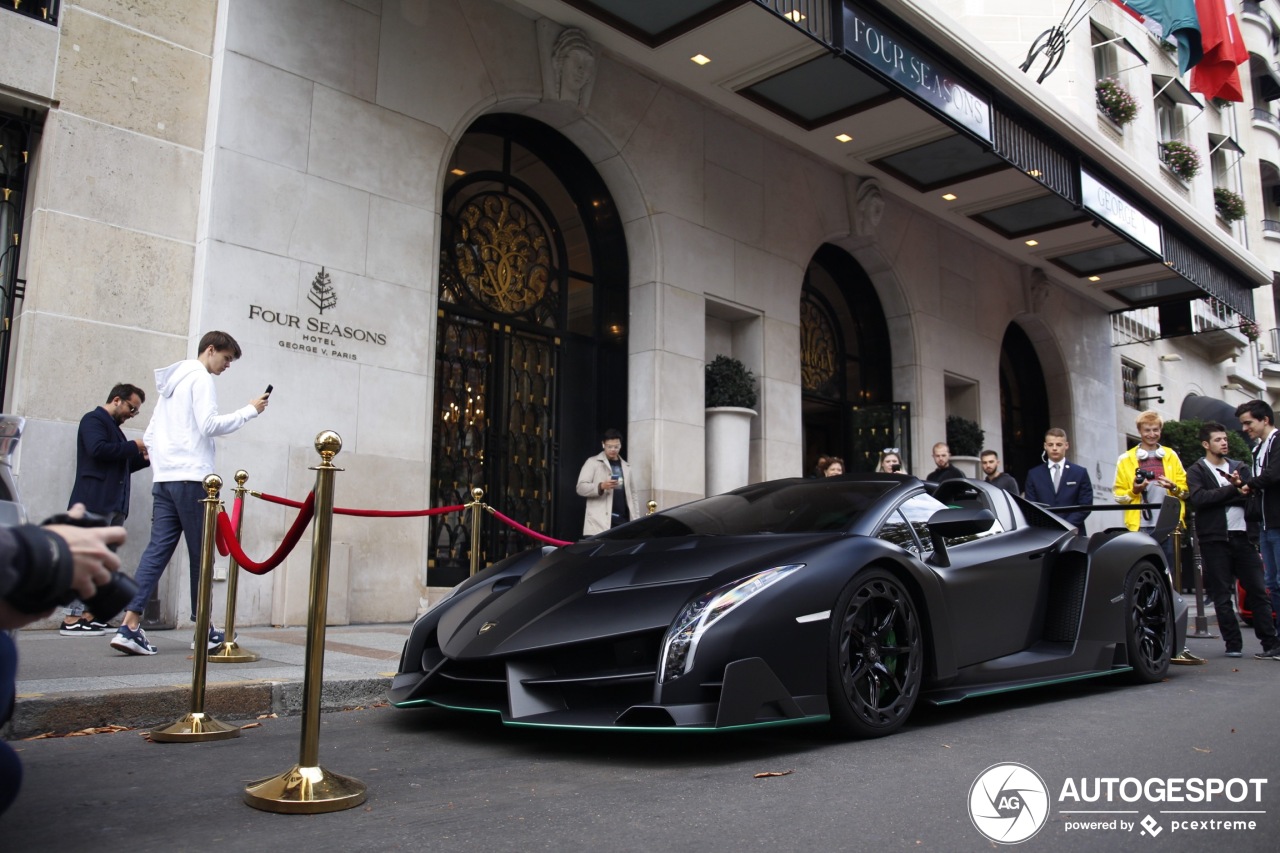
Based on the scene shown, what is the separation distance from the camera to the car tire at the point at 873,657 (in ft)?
12.5

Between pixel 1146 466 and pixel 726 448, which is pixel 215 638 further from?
pixel 1146 466

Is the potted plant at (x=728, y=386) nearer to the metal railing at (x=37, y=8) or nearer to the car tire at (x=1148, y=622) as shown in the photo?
the car tire at (x=1148, y=622)

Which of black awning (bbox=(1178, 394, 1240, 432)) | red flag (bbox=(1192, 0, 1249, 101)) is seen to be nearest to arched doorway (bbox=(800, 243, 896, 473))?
red flag (bbox=(1192, 0, 1249, 101))

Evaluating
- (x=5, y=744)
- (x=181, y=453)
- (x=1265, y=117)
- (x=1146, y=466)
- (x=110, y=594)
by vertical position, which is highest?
(x=1265, y=117)

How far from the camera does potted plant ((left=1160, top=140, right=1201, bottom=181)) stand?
76.7 ft

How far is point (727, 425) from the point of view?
1191 centimetres

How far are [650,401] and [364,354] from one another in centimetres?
362

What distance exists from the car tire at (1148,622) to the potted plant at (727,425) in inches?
241

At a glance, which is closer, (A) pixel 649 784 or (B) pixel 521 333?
(A) pixel 649 784

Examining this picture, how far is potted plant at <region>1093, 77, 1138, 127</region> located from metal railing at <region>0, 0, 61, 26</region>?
19.0 meters

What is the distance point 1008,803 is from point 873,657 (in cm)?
109

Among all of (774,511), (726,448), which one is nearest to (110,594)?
(774,511)

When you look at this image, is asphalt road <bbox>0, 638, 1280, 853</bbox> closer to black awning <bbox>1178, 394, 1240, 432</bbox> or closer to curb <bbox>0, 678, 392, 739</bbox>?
curb <bbox>0, 678, 392, 739</bbox>

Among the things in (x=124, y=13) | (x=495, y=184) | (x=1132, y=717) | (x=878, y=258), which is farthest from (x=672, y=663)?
(x=878, y=258)
